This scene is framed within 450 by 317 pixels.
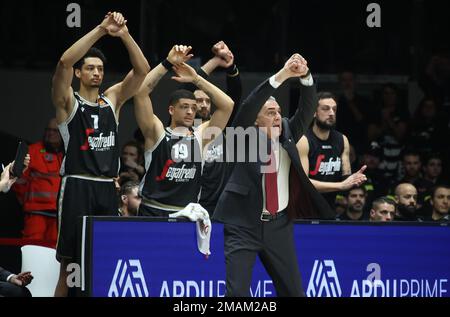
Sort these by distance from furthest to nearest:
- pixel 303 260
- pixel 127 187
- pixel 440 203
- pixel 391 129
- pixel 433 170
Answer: pixel 391 129, pixel 433 170, pixel 440 203, pixel 127 187, pixel 303 260

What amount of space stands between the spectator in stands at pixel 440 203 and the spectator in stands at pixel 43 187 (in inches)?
156

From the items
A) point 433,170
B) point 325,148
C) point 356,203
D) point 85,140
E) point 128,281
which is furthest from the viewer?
point 433,170

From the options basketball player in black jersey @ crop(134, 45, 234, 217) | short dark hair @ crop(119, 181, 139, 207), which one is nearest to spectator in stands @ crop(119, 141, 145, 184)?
short dark hair @ crop(119, 181, 139, 207)

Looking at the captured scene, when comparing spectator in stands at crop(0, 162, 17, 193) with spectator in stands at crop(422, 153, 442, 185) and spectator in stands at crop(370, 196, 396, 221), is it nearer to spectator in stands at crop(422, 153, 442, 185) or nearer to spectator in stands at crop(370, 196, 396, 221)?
→ spectator in stands at crop(370, 196, 396, 221)

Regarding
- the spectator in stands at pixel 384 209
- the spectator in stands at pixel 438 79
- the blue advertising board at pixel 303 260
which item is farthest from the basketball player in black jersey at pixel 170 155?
the spectator in stands at pixel 438 79

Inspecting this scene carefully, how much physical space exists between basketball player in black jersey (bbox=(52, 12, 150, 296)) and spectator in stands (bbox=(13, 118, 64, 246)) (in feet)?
6.42

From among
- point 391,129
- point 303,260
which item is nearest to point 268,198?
point 303,260

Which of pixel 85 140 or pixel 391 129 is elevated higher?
pixel 85 140

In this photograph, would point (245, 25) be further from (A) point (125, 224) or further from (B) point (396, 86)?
(A) point (125, 224)

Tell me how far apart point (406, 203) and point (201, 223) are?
11.3ft

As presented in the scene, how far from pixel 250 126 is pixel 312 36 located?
715cm

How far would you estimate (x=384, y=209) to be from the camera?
11930 millimetres

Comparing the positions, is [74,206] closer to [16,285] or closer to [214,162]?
[16,285]
